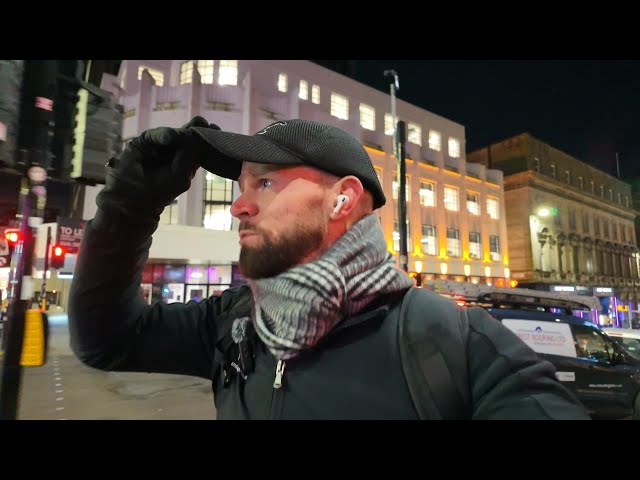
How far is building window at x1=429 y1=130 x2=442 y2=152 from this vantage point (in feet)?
110

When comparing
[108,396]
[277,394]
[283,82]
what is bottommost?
[108,396]

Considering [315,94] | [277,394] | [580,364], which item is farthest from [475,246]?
[277,394]

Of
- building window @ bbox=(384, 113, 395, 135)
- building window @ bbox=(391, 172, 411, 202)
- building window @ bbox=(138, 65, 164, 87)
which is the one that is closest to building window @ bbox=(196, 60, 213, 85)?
building window @ bbox=(138, 65, 164, 87)

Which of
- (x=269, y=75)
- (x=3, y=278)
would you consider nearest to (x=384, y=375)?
(x=269, y=75)

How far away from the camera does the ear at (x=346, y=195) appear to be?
1513mm

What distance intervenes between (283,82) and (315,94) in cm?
247

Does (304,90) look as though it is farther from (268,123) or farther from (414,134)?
(414,134)

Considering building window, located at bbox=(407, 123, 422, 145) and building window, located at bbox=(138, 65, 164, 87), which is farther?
building window, located at bbox=(407, 123, 422, 145)

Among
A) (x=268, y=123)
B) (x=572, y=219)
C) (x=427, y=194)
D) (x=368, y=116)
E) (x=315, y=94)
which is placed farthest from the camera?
(x=572, y=219)

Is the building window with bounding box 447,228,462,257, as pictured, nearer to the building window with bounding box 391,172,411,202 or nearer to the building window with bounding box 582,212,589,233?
the building window with bounding box 391,172,411,202

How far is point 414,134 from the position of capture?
32.3 meters

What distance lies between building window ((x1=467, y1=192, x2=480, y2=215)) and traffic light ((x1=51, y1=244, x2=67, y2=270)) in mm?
29583
